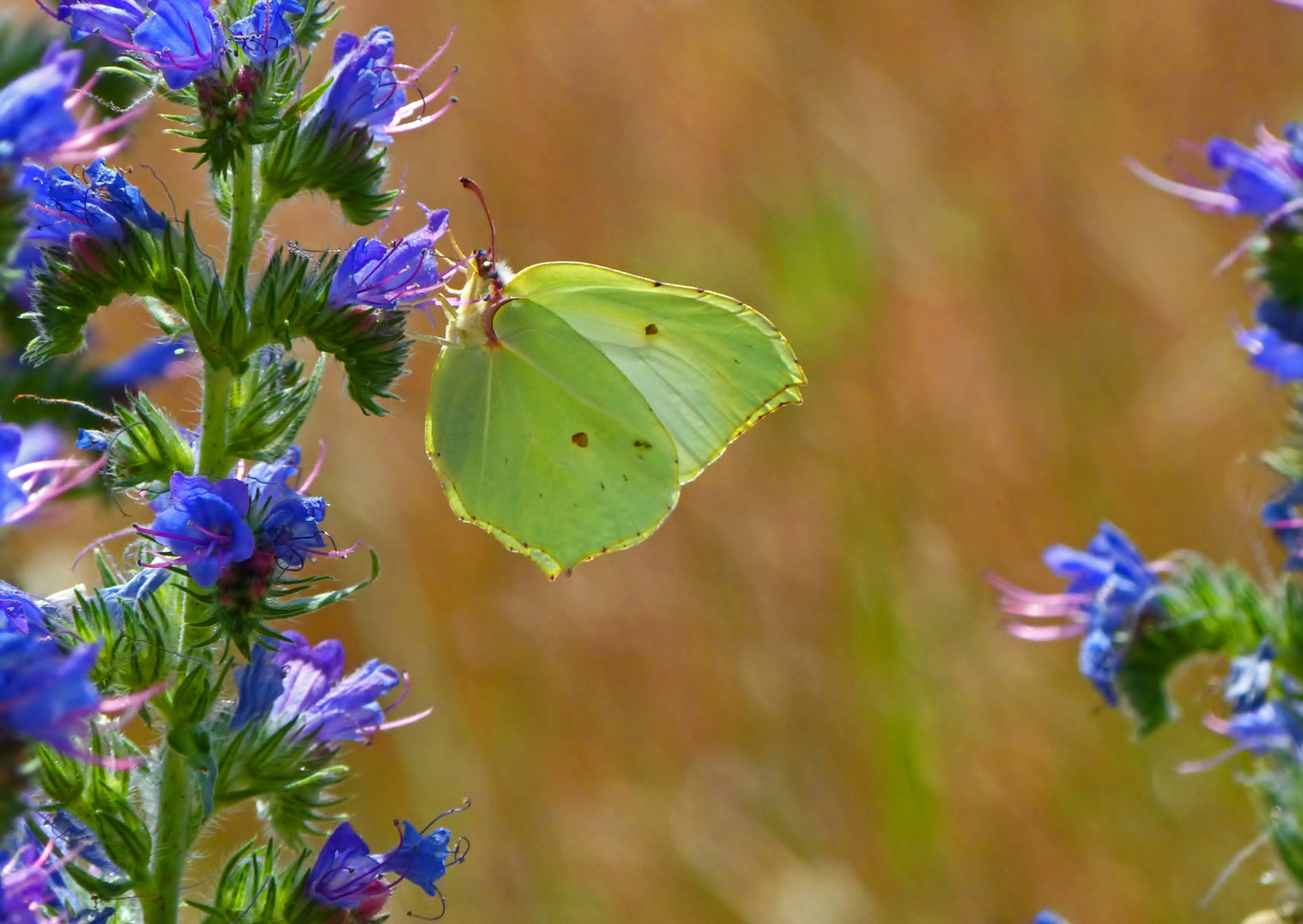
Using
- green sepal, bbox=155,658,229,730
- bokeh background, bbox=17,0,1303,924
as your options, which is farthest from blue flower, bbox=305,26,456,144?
bokeh background, bbox=17,0,1303,924

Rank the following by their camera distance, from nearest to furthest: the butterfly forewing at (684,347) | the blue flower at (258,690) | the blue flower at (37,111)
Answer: the blue flower at (37,111) → the blue flower at (258,690) → the butterfly forewing at (684,347)

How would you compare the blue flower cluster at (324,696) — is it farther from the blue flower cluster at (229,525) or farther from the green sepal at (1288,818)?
the green sepal at (1288,818)

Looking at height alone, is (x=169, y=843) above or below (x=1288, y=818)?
below

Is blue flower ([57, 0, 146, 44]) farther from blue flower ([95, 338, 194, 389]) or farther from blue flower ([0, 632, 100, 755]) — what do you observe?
blue flower ([95, 338, 194, 389])

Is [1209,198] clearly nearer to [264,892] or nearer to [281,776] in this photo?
[281,776]

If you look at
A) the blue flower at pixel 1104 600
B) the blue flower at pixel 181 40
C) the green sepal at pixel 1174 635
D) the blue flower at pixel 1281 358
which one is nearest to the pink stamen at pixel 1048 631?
the blue flower at pixel 1104 600

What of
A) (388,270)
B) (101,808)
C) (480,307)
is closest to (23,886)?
(101,808)
